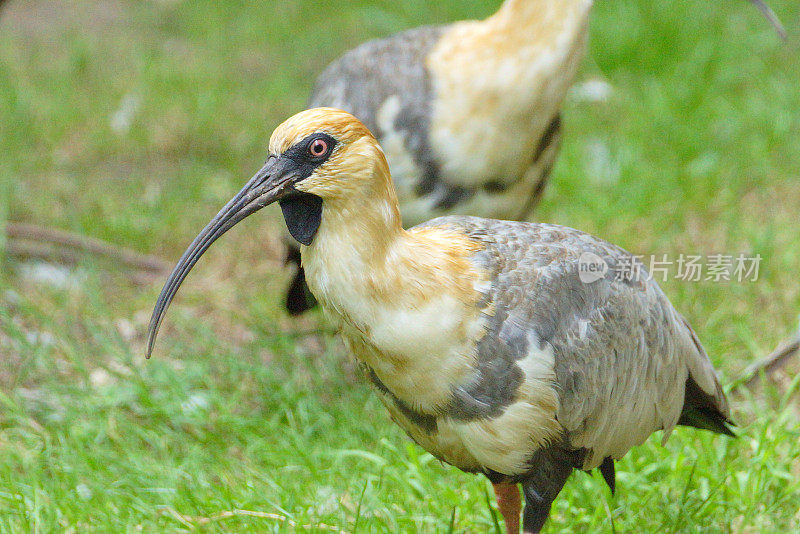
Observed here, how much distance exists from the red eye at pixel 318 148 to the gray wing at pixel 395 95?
1.31 m

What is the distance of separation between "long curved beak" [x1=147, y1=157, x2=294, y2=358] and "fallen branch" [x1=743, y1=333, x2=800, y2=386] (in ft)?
7.11

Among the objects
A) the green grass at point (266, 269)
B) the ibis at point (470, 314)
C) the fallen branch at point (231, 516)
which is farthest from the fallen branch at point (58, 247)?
the ibis at point (470, 314)

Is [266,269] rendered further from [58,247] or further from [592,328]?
[592,328]

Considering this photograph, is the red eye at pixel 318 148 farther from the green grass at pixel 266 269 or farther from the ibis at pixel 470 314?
the green grass at pixel 266 269

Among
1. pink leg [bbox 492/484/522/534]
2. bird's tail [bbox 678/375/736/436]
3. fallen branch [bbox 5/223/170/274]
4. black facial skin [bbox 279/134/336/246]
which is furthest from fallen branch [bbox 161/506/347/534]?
fallen branch [bbox 5/223/170/274]

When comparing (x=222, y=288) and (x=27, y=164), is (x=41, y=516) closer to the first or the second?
(x=222, y=288)

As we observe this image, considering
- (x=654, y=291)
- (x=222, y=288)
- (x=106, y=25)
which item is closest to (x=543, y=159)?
(x=654, y=291)

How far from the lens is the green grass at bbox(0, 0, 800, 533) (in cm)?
308

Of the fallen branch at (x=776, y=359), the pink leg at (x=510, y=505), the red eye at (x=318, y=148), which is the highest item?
the red eye at (x=318, y=148)

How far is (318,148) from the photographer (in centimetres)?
216

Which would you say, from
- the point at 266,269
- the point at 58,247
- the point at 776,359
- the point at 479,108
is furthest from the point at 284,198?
the point at 58,247

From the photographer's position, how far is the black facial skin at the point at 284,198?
7.11 ft

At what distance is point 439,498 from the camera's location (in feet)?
10.0

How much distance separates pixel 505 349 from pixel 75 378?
2.34m
